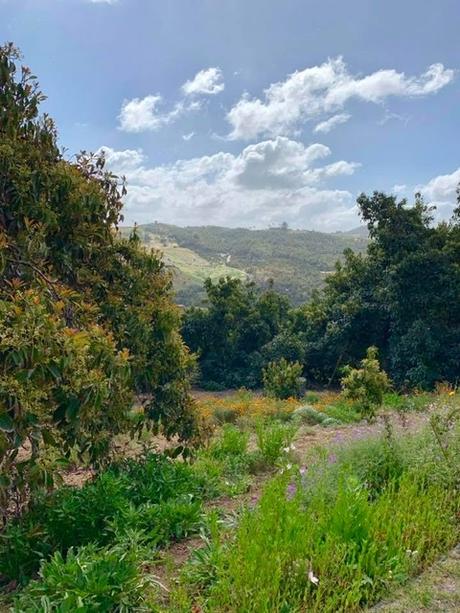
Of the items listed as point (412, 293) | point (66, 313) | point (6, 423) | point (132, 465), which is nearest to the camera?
point (6, 423)

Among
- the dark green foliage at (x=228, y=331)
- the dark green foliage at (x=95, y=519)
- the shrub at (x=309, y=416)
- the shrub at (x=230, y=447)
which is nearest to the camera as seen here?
the dark green foliage at (x=95, y=519)

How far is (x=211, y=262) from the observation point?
118m

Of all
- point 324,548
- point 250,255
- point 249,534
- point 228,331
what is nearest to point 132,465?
point 249,534

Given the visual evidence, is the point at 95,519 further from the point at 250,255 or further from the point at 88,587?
the point at 250,255

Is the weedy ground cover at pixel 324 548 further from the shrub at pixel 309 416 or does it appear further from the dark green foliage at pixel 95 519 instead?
the shrub at pixel 309 416

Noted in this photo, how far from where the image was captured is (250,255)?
429 feet

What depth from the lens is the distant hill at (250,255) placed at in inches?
3344

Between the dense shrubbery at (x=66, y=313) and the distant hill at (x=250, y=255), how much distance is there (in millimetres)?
60973

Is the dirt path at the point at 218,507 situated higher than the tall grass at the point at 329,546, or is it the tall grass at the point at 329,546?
the tall grass at the point at 329,546

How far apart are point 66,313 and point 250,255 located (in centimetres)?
12788

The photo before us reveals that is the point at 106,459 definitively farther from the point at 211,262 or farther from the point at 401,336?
the point at 211,262

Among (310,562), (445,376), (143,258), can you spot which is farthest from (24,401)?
(445,376)

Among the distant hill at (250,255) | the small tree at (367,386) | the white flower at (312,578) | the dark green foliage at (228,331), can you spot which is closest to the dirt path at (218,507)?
the white flower at (312,578)

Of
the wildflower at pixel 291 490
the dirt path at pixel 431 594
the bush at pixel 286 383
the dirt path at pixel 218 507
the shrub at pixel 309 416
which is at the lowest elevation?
the bush at pixel 286 383
